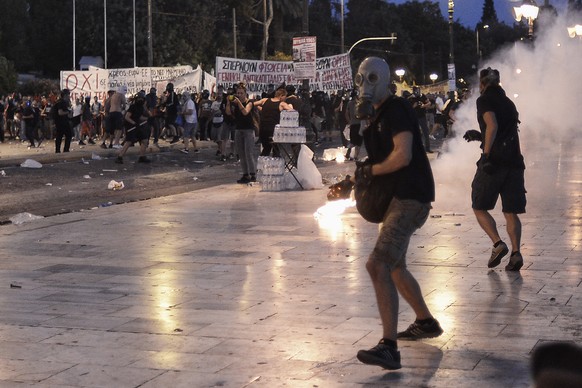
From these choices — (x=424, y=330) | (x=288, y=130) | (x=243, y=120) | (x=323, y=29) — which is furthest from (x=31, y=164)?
(x=323, y=29)

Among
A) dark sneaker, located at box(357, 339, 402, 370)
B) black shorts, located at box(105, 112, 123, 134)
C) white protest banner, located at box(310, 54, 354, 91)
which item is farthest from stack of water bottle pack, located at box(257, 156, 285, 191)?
white protest banner, located at box(310, 54, 354, 91)

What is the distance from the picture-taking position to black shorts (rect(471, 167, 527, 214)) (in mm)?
8750

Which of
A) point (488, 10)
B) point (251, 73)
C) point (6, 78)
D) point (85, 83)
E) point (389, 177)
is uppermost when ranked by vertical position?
point (488, 10)

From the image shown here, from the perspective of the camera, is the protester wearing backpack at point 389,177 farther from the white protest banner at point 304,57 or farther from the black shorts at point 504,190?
the white protest banner at point 304,57

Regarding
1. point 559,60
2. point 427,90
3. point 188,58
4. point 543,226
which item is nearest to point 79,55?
point 188,58

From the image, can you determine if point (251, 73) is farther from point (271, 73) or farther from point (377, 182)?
point (377, 182)

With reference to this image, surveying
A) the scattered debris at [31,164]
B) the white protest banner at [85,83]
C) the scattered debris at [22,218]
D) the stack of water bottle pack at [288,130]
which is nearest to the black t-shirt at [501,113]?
the scattered debris at [22,218]

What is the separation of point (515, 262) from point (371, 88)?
136 inches

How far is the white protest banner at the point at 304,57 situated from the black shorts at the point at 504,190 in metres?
14.5

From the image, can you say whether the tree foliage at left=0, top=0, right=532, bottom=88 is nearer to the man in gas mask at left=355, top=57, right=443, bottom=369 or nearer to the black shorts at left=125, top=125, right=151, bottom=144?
the black shorts at left=125, top=125, right=151, bottom=144

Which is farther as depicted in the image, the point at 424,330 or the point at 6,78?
the point at 6,78

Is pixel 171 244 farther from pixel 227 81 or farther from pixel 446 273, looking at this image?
pixel 227 81

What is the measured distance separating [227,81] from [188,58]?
137 feet

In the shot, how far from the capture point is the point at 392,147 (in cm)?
577
